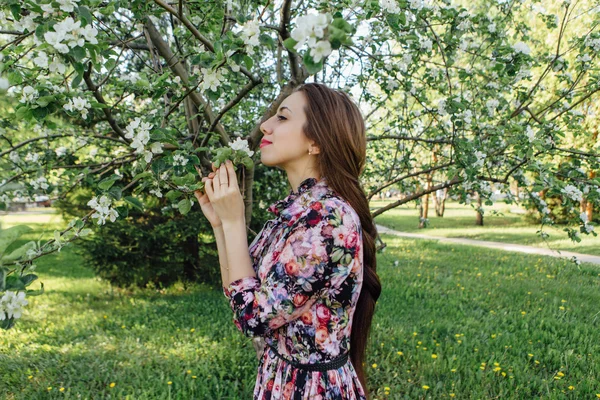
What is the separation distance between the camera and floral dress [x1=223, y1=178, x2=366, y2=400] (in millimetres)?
1150

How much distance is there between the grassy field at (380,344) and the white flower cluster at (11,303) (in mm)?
793

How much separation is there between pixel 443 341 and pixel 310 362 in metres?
3.01

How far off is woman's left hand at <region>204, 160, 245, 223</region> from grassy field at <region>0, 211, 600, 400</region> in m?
0.85

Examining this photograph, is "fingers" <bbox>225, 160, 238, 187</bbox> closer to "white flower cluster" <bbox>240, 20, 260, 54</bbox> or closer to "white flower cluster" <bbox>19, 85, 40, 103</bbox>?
"white flower cluster" <bbox>240, 20, 260, 54</bbox>

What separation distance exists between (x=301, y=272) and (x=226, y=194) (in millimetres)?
321

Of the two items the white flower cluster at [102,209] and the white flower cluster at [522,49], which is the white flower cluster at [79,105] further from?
the white flower cluster at [522,49]

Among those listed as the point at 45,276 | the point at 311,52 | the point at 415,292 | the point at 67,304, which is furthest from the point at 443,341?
the point at 45,276

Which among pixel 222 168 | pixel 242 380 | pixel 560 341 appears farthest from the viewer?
pixel 560 341

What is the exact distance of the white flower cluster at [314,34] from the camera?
2.62 ft

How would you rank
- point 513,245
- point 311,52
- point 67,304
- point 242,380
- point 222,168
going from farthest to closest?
point 513,245 < point 67,304 < point 242,380 < point 222,168 < point 311,52

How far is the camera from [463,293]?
18.1 ft

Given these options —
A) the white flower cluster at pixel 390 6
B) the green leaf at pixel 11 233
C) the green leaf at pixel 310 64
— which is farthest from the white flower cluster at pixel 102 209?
the white flower cluster at pixel 390 6

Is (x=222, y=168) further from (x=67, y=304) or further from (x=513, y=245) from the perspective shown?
(x=513, y=245)

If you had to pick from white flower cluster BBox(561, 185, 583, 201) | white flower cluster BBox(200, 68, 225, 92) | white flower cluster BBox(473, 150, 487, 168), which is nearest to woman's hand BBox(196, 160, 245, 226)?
white flower cluster BBox(200, 68, 225, 92)
